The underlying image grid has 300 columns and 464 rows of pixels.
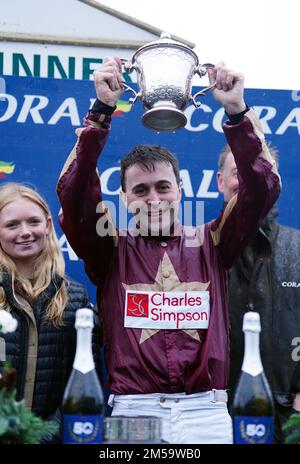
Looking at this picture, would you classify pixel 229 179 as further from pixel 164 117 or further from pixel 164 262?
pixel 164 117

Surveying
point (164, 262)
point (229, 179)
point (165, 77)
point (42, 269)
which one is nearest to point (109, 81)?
point (165, 77)

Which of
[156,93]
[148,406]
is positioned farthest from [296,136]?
[148,406]

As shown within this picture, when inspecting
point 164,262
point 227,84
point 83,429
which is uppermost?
point 227,84

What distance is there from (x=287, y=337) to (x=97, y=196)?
1.11 meters

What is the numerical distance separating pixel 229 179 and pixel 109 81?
3.62 ft

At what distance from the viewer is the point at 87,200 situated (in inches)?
105

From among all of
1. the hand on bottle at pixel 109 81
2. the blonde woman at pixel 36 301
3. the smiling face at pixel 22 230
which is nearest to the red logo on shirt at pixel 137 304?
the blonde woman at pixel 36 301

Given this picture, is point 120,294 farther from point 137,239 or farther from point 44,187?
point 44,187

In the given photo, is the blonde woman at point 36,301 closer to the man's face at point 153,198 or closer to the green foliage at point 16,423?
the man's face at point 153,198

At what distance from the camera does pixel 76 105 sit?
388 cm

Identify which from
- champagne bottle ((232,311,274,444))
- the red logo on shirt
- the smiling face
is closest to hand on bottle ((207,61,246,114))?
the red logo on shirt

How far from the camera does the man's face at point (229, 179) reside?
3.39 metres
